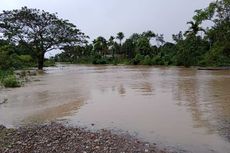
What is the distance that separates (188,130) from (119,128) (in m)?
1.74

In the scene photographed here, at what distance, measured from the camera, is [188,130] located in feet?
29.8

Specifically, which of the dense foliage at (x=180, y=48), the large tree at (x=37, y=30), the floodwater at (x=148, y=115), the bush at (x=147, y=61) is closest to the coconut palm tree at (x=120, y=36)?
the dense foliage at (x=180, y=48)

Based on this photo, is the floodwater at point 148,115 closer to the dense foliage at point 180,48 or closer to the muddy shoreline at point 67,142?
the muddy shoreline at point 67,142

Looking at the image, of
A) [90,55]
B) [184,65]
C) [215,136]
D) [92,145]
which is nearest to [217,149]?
[215,136]

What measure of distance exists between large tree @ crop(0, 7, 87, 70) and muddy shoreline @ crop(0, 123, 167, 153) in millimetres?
36492

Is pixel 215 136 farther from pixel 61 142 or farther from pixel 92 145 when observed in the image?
pixel 61 142

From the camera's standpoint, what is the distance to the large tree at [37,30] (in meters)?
43.4

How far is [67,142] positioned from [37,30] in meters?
38.6

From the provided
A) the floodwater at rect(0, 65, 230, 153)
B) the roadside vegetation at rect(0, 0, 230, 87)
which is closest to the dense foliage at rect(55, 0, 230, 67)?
the roadside vegetation at rect(0, 0, 230, 87)

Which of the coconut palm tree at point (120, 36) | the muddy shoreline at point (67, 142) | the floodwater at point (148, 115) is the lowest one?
the floodwater at point (148, 115)

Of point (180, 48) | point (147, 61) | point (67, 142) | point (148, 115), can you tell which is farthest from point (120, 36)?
point (67, 142)

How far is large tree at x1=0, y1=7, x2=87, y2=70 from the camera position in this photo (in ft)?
142

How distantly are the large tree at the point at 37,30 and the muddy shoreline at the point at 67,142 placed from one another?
120 ft

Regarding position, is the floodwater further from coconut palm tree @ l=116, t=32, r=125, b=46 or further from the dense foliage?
coconut palm tree @ l=116, t=32, r=125, b=46
